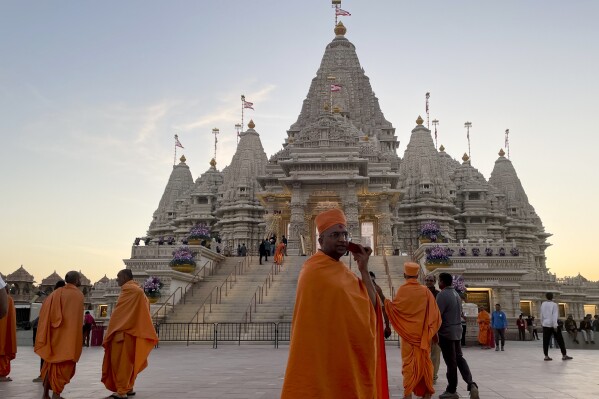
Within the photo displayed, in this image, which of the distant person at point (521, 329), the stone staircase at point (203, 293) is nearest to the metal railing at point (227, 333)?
the stone staircase at point (203, 293)

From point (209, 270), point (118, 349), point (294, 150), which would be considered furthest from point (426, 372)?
point (294, 150)

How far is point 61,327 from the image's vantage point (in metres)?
8.69

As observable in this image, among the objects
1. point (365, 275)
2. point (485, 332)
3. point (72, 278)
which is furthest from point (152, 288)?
point (365, 275)

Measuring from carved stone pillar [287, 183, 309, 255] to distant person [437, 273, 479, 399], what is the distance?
28417mm

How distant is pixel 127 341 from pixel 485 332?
15.0m

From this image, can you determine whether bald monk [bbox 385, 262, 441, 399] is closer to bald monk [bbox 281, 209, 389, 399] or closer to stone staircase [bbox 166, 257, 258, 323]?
bald monk [bbox 281, 209, 389, 399]

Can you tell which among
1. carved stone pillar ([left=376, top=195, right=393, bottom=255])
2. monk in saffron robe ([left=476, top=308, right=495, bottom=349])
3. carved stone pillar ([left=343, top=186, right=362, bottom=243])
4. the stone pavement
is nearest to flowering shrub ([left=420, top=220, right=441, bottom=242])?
monk in saffron robe ([left=476, top=308, right=495, bottom=349])

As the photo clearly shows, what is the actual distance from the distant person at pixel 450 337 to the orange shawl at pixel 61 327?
212 inches

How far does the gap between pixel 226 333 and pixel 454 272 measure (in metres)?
10.5

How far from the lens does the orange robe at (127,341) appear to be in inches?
335

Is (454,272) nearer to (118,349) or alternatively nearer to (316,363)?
(118,349)

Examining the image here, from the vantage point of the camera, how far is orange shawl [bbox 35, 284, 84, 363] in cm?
847

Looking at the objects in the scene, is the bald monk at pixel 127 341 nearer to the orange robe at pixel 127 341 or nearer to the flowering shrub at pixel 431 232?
the orange robe at pixel 127 341

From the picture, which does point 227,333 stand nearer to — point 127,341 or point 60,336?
point 127,341
